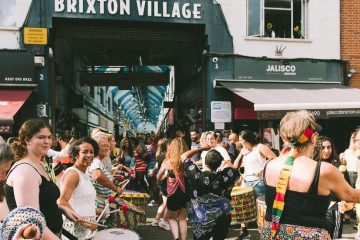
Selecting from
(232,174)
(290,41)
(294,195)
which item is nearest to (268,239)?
(294,195)

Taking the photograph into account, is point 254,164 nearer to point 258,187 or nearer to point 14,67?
point 258,187

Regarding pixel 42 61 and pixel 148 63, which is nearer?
pixel 42 61

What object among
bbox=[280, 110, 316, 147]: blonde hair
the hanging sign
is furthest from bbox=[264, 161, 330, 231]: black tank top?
the hanging sign

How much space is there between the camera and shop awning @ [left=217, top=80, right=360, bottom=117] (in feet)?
38.2

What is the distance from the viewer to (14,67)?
1242 cm

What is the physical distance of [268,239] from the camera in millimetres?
3422

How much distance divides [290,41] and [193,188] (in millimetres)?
9035

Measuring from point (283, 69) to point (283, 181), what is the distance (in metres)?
10.9

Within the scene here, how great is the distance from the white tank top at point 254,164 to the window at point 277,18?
6139mm

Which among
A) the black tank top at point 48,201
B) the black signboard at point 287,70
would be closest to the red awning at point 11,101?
the black signboard at point 287,70

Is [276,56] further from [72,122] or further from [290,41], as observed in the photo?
[72,122]

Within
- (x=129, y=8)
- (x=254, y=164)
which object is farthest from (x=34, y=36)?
(x=254, y=164)

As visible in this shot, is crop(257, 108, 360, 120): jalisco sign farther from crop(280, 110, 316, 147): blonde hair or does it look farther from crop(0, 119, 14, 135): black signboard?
crop(280, 110, 316, 147): blonde hair

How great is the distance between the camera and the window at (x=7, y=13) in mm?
12656
